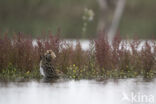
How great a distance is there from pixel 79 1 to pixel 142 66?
89.7ft

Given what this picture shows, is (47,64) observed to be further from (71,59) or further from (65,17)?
(65,17)

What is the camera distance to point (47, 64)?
15.0 metres

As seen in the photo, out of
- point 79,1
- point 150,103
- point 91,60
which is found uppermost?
point 79,1

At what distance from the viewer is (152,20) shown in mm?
46969

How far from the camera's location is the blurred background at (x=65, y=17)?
4241 cm

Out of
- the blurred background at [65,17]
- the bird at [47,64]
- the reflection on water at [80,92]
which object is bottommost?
the reflection on water at [80,92]

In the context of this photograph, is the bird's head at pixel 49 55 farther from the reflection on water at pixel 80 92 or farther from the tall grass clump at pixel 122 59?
the tall grass clump at pixel 122 59

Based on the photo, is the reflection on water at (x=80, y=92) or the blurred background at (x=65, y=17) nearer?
the reflection on water at (x=80, y=92)

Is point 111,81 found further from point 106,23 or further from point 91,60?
point 106,23

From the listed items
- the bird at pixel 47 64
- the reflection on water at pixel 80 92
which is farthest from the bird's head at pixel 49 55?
the reflection on water at pixel 80 92

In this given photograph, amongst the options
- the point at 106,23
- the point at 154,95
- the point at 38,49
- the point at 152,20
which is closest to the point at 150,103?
the point at 154,95

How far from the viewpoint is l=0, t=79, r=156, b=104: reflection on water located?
481 inches

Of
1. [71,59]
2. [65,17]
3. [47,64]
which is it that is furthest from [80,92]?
[65,17]

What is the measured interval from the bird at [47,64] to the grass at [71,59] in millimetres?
519
